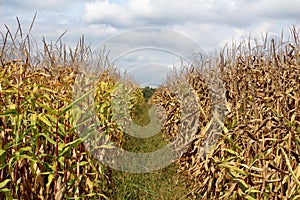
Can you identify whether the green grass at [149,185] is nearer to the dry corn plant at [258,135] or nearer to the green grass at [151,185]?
the green grass at [151,185]

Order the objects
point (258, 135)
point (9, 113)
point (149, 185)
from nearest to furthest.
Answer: point (9, 113) < point (258, 135) < point (149, 185)

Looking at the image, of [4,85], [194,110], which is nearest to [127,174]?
[194,110]

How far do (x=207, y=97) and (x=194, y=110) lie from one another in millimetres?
659

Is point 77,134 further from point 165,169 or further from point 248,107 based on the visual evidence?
point 165,169

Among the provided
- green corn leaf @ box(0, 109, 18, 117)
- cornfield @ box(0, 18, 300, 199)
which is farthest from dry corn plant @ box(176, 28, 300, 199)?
green corn leaf @ box(0, 109, 18, 117)

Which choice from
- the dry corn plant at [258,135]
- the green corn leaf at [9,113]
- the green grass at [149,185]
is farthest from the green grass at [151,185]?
the green corn leaf at [9,113]

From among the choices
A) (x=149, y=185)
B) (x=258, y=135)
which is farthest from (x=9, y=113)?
(x=149, y=185)

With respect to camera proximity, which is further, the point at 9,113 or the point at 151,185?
the point at 151,185

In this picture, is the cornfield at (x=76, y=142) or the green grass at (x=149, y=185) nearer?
the cornfield at (x=76, y=142)

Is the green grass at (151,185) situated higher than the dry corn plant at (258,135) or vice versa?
the dry corn plant at (258,135)

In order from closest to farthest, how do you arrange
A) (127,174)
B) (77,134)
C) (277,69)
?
(77,134) → (277,69) → (127,174)

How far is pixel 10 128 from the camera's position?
310 centimetres

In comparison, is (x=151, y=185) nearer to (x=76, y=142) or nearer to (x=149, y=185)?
(x=149, y=185)

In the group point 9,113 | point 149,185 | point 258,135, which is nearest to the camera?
point 9,113
